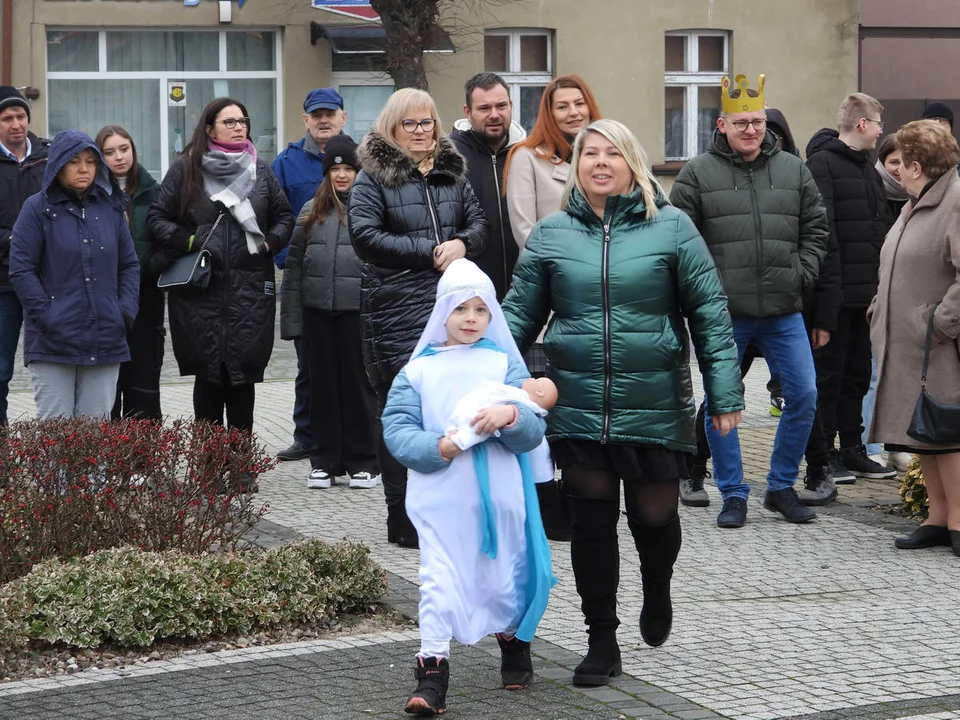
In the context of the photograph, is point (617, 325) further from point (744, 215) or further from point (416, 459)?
point (744, 215)

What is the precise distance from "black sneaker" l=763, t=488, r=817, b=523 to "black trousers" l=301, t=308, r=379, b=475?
2351mm

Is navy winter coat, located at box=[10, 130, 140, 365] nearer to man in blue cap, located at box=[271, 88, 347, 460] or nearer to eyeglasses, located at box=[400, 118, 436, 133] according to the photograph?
eyeglasses, located at box=[400, 118, 436, 133]

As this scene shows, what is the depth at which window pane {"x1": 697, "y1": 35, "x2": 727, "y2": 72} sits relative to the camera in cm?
2791

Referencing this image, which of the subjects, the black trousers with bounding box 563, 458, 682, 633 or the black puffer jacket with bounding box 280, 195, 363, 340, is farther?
the black puffer jacket with bounding box 280, 195, 363, 340

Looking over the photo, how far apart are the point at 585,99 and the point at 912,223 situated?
171 cm

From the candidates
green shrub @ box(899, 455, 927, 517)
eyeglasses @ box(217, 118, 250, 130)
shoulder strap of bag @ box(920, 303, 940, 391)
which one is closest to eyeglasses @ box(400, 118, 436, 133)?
eyeglasses @ box(217, 118, 250, 130)

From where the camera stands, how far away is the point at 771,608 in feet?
22.7

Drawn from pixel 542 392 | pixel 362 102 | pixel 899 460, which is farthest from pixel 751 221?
pixel 362 102

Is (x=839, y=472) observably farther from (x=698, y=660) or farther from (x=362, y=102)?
(x=362, y=102)

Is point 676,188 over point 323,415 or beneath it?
over

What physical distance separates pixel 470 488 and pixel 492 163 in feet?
A: 11.1

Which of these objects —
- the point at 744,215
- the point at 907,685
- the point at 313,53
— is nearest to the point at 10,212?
the point at 744,215

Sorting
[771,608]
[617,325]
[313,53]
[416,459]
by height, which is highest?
[313,53]

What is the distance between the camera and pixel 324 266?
9.73m
